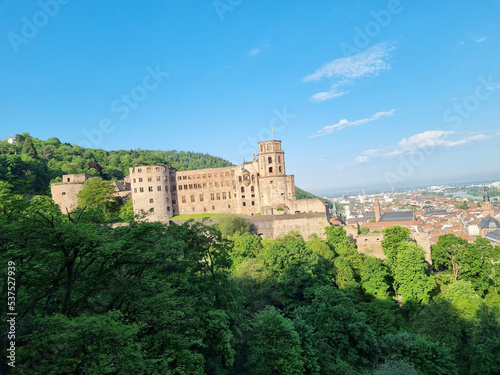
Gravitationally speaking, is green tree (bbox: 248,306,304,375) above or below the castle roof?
above

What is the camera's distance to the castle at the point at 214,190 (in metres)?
54.7

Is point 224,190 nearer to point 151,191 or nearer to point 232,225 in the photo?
point 151,191

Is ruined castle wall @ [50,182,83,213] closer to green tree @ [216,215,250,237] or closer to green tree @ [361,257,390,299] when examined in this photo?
green tree @ [216,215,250,237]

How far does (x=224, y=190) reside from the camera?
60094 mm

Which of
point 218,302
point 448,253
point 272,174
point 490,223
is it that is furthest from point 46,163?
point 490,223

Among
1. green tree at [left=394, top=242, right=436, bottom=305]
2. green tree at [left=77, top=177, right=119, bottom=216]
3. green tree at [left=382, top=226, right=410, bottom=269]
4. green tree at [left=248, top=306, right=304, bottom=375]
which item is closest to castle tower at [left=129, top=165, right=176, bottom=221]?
green tree at [left=77, top=177, right=119, bottom=216]

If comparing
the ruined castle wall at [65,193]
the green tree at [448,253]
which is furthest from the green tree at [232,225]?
the ruined castle wall at [65,193]

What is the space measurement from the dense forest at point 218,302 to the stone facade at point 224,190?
41.4ft

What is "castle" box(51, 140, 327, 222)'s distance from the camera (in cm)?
5472

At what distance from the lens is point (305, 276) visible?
3100 cm

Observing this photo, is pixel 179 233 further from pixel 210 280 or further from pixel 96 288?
pixel 96 288

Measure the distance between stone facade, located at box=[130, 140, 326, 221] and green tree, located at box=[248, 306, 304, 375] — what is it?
107 feet

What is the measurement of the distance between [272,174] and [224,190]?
10.0 meters

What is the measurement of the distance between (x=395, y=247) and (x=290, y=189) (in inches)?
802
